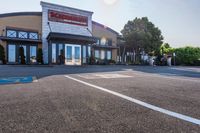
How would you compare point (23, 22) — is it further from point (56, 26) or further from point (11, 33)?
point (56, 26)

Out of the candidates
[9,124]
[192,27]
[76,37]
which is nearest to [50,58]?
[76,37]

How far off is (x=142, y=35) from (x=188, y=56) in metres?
12.8

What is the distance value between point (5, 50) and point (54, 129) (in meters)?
19.7

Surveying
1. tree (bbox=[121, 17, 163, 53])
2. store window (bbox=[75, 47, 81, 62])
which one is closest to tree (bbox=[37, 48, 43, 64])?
store window (bbox=[75, 47, 81, 62])

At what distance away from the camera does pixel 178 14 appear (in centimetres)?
1723

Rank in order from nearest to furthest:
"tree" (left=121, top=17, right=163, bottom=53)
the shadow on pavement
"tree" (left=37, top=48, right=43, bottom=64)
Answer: the shadow on pavement < "tree" (left=37, top=48, right=43, bottom=64) < "tree" (left=121, top=17, right=163, bottom=53)

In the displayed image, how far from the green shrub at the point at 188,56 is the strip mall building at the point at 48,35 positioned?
20.2 meters

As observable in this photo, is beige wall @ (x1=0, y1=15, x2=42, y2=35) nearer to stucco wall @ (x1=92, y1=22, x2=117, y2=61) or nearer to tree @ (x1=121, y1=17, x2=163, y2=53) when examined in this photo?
stucco wall @ (x1=92, y1=22, x2=117, y2=61)

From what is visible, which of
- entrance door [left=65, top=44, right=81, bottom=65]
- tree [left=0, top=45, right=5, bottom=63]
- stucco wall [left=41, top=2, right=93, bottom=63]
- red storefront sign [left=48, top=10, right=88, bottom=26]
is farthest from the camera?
red storefront sign [left=48, top=10, right=88, bottom=26]

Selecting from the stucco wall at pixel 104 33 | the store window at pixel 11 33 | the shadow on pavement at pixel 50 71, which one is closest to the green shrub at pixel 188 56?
the stucco wall at pixel 104 33

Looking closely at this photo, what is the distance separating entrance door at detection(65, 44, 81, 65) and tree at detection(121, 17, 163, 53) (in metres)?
Answer: 9.79

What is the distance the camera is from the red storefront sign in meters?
20.3

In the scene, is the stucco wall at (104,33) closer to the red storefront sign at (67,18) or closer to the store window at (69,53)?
the red storefront sign at (67,18)

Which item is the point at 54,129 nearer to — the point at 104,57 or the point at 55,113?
the point at 55,113
